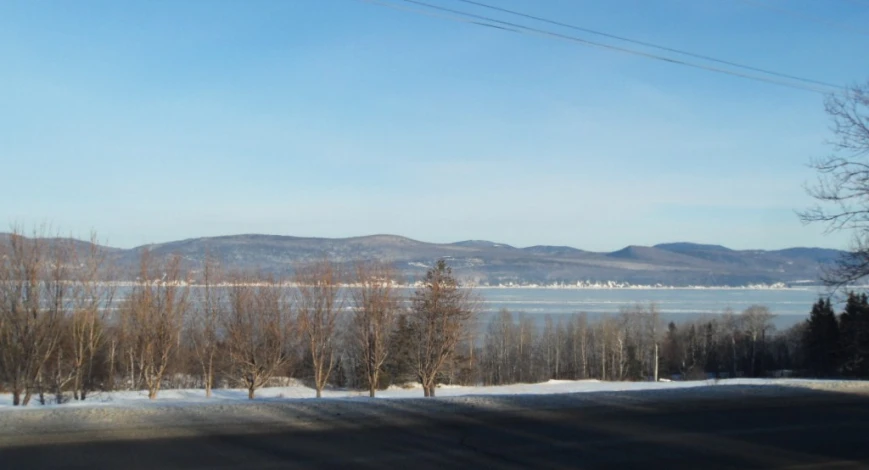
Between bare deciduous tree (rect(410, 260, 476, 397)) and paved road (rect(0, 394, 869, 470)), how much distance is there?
86.6 feet

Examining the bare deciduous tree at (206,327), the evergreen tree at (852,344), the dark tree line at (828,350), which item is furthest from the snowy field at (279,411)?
the dark tree line at (828,350)

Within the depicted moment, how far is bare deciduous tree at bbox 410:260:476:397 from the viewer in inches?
1485

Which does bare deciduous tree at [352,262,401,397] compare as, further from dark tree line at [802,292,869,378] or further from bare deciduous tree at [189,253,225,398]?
dark tree line at [802,292,869,378]

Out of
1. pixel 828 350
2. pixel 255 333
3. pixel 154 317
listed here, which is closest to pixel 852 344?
pixel 828 350

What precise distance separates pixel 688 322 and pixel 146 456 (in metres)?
73.6

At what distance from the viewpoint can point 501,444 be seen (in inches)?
344

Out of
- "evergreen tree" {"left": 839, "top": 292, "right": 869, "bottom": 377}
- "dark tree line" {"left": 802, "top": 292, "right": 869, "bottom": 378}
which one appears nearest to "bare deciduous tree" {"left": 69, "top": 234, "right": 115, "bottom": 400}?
"evergreen tree" {"left": 839, "top": 292, "right": 869, "bottom": 377}

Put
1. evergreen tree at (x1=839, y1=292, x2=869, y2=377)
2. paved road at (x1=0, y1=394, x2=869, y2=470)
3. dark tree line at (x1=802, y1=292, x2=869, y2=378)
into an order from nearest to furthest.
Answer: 1. paved road at (x1=0, y1=394, x2=869, y2=470)
2. evergreen tree at (x1=839, y1=292, x2=869, y2=377)
3. dark tree line at (x1=802, y1=292, x2=869, y2=378)

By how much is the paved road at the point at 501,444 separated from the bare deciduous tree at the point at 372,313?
86.6 feet

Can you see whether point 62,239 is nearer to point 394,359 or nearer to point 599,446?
point 394,359

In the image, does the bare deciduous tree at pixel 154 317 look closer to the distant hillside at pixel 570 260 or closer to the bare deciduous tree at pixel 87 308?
the bare deciduous tree at pixel 87 308

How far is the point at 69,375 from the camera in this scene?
92.1 ft

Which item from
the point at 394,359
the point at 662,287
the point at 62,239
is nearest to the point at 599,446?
the point at 62,239

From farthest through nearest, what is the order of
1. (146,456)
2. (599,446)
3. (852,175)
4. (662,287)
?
(662,287), (852,175), (599,446), (146,456)
